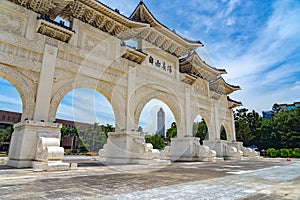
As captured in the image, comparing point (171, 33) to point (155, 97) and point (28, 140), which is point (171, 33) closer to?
point (155, 97)

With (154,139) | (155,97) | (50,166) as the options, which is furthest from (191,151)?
(50,166)

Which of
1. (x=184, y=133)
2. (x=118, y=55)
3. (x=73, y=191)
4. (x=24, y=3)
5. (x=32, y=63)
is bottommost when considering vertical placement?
(x=73, y=191)

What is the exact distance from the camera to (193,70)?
616 inches

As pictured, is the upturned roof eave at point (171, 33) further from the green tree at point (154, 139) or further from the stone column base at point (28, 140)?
the stone column base at point (28, 140)

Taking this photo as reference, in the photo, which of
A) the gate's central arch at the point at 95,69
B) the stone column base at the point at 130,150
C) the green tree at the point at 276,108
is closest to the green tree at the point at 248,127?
the green tree at the point at 276,108

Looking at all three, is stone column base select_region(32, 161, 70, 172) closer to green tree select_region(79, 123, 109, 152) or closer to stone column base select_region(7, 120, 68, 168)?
stone column base select_region(7, 120, 68, 168)

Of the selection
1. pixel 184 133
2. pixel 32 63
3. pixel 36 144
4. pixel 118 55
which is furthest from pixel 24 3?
pixel 184 133

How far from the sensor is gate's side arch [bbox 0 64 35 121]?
6784mm

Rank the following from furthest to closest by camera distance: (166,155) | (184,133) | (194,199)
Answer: (166,155), (184,133), (194,199)

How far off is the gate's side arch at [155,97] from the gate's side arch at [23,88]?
4.41 meters

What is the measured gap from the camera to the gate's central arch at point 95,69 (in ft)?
22.6

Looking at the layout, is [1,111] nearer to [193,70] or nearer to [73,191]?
[193,70]

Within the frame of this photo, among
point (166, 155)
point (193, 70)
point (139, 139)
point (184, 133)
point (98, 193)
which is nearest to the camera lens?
point (98, 193)

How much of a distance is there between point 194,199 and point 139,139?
7091 millimetres
